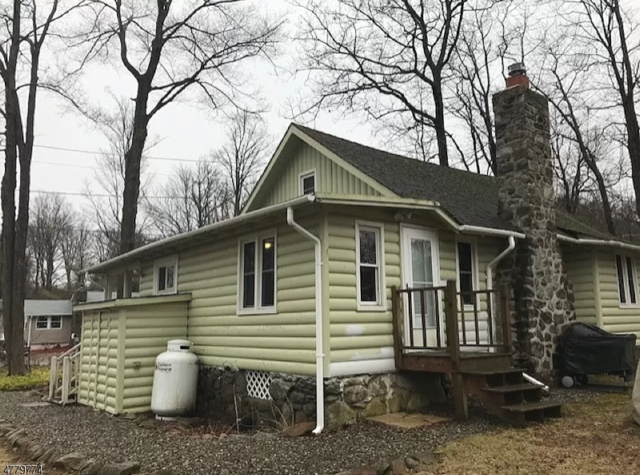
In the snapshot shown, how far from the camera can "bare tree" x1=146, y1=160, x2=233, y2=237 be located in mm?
35688

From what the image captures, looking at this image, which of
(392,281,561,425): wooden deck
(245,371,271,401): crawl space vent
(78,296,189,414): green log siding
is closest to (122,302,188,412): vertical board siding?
(78,296,189,414): green log siding

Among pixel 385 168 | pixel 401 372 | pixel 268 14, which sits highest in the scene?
pixel 268 14

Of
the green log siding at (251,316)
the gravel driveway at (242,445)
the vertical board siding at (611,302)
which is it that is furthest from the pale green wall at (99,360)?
the vertical board siding at (611,302)

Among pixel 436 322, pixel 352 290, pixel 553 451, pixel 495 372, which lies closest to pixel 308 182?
pixel 352 290

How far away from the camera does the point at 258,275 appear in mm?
8758

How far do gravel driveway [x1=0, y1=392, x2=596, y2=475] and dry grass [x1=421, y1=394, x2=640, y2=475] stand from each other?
43 cm

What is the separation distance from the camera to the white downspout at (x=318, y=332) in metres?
7.04

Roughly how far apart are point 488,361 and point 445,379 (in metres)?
1.20

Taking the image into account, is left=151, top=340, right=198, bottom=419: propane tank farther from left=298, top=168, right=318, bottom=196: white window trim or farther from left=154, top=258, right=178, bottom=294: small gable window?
left=298, top=168, right=318, bottom=196: white window trim

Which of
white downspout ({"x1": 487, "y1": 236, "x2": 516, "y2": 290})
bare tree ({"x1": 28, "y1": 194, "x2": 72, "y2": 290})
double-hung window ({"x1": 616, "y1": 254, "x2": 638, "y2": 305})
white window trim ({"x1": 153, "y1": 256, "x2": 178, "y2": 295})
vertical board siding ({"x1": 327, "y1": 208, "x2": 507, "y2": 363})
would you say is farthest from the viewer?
bare tree ({"x1": 28, "y1": 194, "x2": 72, "y2": 290})

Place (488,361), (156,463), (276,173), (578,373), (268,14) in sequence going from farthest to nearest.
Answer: (268,14) → (276,173) → (578,373) → (488,361) → (156,463)

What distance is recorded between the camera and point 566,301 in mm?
10719

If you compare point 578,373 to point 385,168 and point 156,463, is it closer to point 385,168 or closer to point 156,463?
point 385,168

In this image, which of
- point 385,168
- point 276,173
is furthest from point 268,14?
point 385,168
